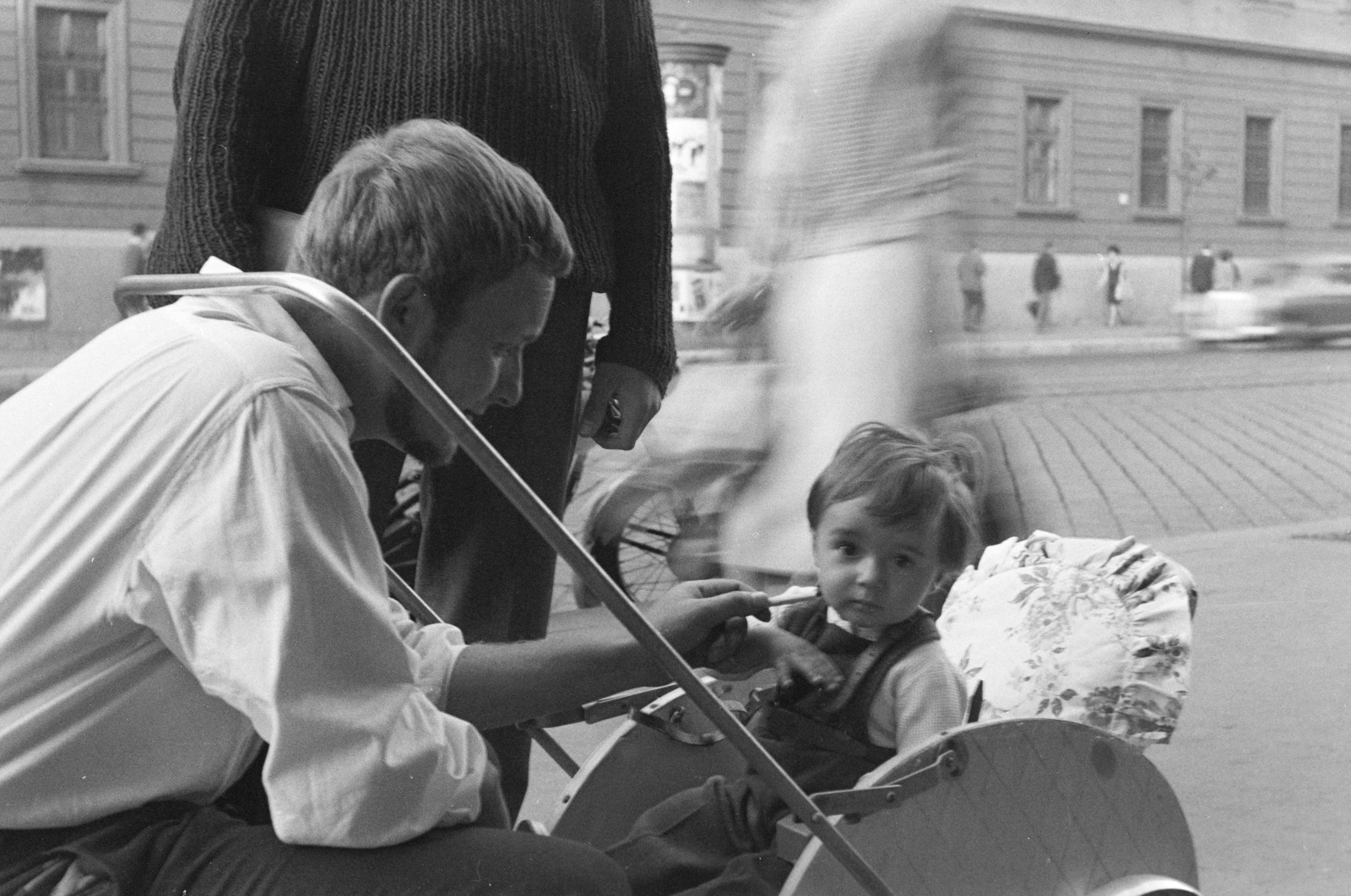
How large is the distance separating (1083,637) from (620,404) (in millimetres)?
753

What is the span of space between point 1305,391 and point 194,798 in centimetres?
1398

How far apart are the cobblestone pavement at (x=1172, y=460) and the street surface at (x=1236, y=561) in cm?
2

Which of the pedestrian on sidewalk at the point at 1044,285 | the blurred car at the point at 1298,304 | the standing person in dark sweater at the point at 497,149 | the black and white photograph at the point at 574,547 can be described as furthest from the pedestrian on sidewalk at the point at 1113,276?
the standing person in dark sweater at the point at 497,149

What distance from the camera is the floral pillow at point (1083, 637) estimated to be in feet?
8.25

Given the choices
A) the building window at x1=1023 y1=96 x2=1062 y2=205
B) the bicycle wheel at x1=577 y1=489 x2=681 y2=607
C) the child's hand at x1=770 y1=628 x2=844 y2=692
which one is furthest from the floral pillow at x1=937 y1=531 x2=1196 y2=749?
the building window at x1=1023 y1=96 x2=1062 y2=205

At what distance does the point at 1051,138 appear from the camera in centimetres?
2691

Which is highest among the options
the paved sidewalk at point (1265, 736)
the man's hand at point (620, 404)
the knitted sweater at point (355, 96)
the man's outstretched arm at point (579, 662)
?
the knitted sweater at point (355, 96)

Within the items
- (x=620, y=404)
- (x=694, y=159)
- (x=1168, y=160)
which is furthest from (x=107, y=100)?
(x=620, y=404)

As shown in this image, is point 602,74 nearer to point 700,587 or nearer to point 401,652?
point 700,587

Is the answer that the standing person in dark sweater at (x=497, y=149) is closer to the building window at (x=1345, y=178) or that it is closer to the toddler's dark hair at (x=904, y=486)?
the toddler's dark hair at (x=904, y=486)

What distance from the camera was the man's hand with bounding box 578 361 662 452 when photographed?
267 centimetres

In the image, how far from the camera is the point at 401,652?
1.49 metres

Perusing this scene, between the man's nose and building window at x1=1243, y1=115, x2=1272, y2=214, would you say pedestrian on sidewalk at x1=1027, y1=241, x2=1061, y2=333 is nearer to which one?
building window at x1=1243, y1=115, x2=1272, y2=214

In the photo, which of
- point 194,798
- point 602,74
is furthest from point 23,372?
point 194,798
